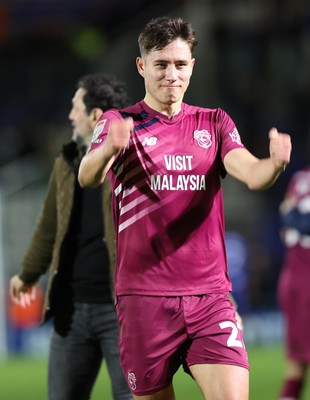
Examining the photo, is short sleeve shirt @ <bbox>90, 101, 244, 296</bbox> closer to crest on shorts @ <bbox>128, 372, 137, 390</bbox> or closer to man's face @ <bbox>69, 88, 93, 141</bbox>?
crest on shorts @ <bbox>128, 372, 137, 390</bbox>

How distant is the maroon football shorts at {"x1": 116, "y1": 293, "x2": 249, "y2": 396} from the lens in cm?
445

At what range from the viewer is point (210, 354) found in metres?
4.42

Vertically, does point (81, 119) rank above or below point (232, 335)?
above

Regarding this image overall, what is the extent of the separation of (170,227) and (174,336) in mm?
480

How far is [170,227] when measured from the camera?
4.52m

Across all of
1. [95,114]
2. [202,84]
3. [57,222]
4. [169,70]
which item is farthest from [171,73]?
[202,84]

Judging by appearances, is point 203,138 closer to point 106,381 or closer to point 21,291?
point 21,291

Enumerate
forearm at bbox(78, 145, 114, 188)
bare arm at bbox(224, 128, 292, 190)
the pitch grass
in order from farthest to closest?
the pitch grass < forearm at bbox(78, 145, 114, 188) < bare arm at bbox(224, 128, 292, 190)

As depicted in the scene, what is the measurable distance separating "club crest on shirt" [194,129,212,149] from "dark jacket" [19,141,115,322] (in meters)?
1.16

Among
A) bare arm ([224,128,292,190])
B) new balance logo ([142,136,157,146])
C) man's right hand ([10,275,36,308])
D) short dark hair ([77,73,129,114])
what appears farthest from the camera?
man's right hand ([10,275,36,308])

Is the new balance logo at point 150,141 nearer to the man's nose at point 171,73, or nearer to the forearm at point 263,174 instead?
the man's nose at point 171,73

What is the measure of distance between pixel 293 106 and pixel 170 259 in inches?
547

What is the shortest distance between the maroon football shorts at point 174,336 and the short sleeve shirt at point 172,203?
58mm

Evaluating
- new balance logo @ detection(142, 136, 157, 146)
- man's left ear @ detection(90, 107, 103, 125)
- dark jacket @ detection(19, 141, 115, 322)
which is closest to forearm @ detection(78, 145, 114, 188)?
new balance logo @ detection(142, 136, 157, 146)
